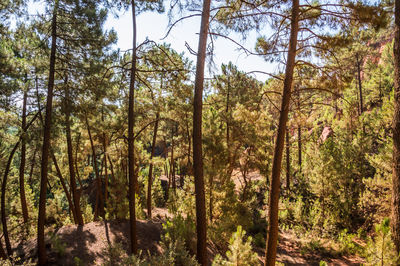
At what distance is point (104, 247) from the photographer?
28.5ft

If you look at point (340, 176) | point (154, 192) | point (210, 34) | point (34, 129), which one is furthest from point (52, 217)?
point (340, 176)

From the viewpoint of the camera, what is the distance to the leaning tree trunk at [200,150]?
4988 millimetres

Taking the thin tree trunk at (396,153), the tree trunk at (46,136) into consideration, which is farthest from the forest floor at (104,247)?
the thin tree trunk at (396,153)

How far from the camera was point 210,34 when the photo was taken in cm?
529

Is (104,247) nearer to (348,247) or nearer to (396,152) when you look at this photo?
(396,152)

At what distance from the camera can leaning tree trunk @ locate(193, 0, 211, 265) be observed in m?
4.99

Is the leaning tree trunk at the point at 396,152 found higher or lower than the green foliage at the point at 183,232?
higher

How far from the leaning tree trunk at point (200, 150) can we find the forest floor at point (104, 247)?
12.2 ft

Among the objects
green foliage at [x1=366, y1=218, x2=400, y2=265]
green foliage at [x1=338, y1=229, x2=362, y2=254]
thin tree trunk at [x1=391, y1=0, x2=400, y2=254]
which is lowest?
green foliage at [x1=338, y1=229, x2=362, y2=254]

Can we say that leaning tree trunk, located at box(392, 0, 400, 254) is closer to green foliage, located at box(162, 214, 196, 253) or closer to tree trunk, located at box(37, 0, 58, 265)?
green foliage, located at box(162, 214, 196, 253)

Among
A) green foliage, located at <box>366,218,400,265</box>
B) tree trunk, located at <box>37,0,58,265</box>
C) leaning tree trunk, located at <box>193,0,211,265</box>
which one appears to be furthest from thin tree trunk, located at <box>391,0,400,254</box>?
tree trunk, located at <box>37,0,58,265</box>

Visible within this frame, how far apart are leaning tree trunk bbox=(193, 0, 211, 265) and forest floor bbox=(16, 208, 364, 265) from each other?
3.72 metres

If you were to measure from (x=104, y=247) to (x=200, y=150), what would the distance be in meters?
6.53

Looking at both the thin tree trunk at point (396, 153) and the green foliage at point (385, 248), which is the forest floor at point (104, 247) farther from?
the thin tree trunk at point (396, 153)
